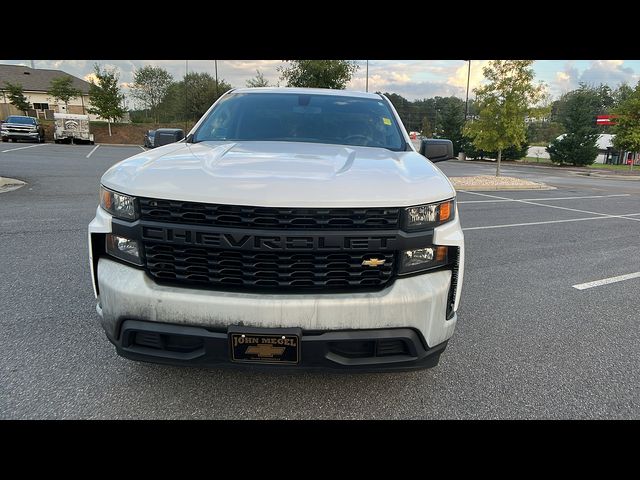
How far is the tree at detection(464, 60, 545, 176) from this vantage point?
1586 centimetres

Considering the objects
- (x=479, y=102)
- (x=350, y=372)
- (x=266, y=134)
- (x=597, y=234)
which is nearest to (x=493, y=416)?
(x=350, y=372)

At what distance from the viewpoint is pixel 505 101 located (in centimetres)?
1623

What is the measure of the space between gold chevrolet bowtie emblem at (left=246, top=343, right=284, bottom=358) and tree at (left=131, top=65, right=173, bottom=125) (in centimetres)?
5403

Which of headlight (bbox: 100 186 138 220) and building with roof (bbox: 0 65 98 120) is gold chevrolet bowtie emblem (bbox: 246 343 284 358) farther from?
→ building with roof (bbox: 0 65 98 120)

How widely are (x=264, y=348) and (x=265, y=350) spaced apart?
0.01m

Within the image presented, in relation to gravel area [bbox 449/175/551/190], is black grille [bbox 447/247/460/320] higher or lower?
higher

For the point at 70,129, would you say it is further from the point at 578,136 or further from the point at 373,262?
the point at 578,136

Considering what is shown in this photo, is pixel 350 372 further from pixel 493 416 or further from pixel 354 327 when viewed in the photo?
pixel 493 416

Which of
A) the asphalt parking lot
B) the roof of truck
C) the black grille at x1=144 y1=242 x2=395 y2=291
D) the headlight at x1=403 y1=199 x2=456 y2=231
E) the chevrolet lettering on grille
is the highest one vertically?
the roof of truck

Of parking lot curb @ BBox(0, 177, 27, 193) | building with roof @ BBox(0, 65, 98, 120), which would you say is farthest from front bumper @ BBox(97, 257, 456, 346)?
building with roof @ BBox(0, 65, 98, 120)

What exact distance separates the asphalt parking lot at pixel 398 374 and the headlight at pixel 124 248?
2.85 ft

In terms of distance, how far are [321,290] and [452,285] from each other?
0.72m

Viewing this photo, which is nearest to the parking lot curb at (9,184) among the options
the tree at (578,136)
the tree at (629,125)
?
the tree at (629,125)

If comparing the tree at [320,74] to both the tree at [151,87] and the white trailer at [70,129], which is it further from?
the tree at [151,87]
